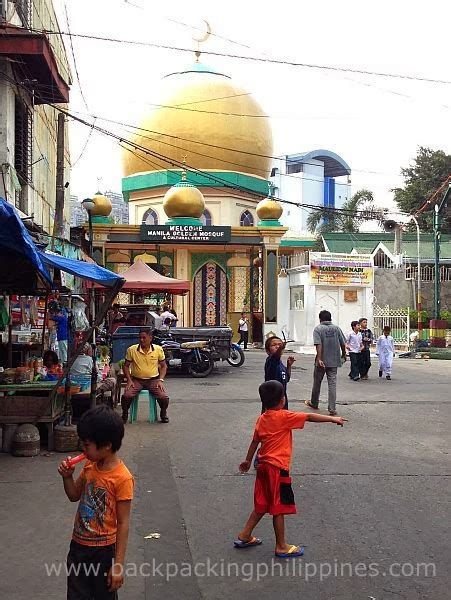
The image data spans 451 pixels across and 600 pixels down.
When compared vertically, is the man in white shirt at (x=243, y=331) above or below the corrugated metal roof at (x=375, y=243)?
below

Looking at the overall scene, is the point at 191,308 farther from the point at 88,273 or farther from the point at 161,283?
the point at 88,273

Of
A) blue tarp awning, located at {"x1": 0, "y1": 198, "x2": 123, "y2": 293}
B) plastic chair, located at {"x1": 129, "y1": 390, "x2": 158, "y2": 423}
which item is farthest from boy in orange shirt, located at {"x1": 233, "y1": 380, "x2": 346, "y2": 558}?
plastic chair, located at {"x1": 129, "y1": 390, "x2": 158, "y2": 423}

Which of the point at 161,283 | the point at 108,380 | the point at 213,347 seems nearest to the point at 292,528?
the point at 108,380

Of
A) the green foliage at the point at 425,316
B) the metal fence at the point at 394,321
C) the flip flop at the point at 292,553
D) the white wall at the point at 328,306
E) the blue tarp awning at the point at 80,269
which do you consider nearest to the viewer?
the flip flop at the point at 292,553

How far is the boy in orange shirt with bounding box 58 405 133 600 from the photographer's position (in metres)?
3.18

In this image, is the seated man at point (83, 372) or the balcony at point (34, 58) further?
the balcony at point (34, 58)

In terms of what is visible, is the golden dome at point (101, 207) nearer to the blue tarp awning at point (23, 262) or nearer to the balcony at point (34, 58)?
the balcony at point (34, 58)

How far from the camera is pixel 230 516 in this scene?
5.66 m

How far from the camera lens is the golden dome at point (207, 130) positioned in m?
33.8

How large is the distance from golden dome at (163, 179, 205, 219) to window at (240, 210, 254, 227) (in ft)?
14.4

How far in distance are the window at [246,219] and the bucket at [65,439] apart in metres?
27.0

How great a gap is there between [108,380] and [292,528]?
5914 mm

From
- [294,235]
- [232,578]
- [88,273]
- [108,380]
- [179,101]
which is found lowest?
[232,578]

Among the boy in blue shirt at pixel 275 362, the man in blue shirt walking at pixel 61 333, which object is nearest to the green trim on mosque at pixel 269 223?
the man in blue shirt walking at pixel 61 333
